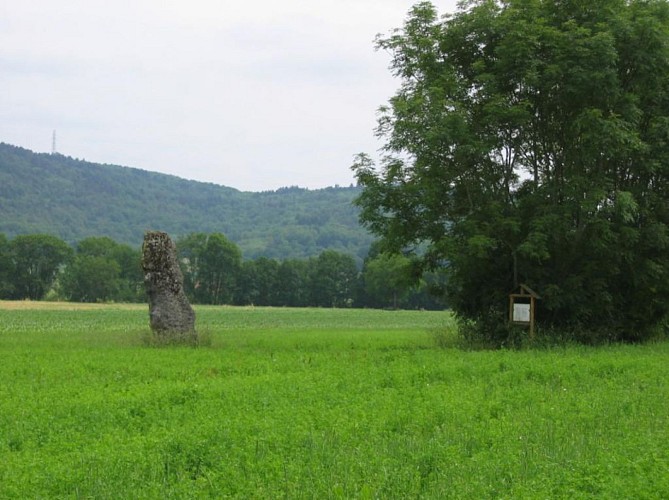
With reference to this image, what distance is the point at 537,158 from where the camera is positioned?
25281mm

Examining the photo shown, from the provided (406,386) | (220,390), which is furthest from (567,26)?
(220,390)

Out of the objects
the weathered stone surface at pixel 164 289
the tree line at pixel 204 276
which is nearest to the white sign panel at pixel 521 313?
the weathered stone surface at pixel 164 289

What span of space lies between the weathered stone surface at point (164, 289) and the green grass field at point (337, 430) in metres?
8.05

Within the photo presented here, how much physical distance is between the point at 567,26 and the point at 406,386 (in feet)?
50.1

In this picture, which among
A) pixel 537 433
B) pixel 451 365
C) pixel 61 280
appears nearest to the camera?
pixel 537 433

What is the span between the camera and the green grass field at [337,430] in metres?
7.14

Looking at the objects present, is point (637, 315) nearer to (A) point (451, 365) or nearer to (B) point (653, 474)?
(A) point (451, 365)

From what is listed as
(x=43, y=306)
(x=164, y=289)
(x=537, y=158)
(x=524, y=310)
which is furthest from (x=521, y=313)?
(x=43, y=306)

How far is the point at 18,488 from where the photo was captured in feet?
23.1

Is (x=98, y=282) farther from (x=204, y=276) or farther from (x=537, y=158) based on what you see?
(x=537, y=158)

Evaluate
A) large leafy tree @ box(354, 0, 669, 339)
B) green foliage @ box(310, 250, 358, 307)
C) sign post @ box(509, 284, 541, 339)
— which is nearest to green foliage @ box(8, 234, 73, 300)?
green foliage @ box(310, 250, 358, 307)

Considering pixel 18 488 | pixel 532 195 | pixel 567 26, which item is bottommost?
pixel 18 488

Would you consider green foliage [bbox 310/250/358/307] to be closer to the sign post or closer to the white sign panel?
the sign post

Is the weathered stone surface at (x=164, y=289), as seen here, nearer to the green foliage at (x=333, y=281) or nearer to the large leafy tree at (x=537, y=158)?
the large leafy tree at (x=537, y=158)
